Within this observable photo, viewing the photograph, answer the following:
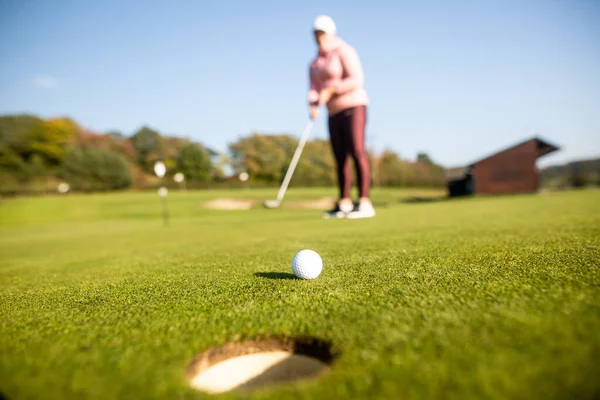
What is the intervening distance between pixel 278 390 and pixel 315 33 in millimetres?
7626

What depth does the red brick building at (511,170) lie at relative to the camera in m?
31.3

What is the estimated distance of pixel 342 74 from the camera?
24.9ft

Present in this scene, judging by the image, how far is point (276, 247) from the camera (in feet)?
17.0

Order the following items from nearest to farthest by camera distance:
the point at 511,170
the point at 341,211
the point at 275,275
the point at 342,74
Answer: the point at 275,275 → the point at 342,74 → the point at 341,211 → the point at 511,170

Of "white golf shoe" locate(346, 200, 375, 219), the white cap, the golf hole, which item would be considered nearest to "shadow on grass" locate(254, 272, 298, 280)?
the golf hole

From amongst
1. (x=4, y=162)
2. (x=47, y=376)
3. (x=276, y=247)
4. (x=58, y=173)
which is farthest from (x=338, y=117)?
(x=4, y=162)

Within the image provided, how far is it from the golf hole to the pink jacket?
252 inches

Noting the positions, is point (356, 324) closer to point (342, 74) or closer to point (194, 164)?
point (342, 74)

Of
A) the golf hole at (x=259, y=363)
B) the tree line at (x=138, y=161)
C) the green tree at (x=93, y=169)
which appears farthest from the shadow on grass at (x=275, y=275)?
the green tree at (x=93, y=169)

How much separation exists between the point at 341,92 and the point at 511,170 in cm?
3032

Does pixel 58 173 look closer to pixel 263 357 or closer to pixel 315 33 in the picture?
pixel 315 33

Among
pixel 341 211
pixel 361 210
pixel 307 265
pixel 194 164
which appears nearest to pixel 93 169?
pixel 194 164

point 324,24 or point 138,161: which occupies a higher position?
point 138,161

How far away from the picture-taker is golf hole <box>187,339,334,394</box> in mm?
1732
